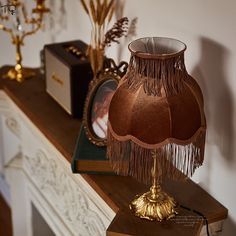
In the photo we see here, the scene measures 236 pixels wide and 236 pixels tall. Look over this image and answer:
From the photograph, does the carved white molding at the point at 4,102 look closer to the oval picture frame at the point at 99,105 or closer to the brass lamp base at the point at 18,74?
the brass lamp base at the point at 18,74

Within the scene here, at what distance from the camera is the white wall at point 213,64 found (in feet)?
4.11

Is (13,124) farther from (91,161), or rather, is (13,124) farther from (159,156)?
(159,156)

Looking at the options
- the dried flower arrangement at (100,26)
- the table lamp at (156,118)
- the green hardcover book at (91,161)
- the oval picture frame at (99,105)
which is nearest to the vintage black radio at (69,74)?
the dried flower arrangement at (100,26)

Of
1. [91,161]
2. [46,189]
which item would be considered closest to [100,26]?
[91,161]

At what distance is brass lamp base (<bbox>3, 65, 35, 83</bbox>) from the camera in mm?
2002

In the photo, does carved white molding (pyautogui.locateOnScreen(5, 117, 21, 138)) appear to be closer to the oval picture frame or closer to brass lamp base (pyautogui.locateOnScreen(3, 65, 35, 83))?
brass lamp base (pyautogui.locateOnScreen(3, 65, 35, 83))

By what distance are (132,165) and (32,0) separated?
4.02 feet

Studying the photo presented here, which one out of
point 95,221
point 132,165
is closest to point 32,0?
point 95,221

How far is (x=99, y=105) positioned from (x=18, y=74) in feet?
1.96

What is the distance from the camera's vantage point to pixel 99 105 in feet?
4.95

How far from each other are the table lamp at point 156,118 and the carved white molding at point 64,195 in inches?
14.4

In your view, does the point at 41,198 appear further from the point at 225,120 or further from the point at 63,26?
the point at 225,120

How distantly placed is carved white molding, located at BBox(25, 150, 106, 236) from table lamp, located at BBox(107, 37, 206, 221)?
0.37 m

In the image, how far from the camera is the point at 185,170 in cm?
121
